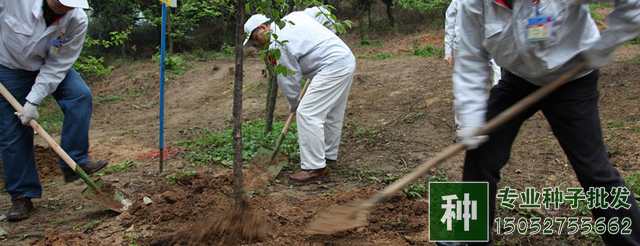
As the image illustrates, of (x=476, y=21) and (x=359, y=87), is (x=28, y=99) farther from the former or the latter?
(x=359, y=87)

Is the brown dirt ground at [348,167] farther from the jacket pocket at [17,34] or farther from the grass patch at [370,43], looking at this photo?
the grass patch at [370,43]

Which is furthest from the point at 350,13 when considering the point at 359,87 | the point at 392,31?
the point at 359,87

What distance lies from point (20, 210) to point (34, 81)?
34.8 inches

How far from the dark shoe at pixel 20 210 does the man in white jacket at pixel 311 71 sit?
6.10ft

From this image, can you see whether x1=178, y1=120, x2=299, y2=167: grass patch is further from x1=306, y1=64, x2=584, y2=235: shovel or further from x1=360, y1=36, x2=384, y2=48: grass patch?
x1=360, y1=36, x2=384, y2=48: grass patch

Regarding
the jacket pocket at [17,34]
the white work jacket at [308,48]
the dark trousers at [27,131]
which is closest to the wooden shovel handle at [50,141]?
the dark trousers at [27,131]

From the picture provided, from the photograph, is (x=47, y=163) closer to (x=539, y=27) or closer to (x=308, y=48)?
(x=308, y=48)

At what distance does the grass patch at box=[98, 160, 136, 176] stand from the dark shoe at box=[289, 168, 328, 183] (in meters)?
1.57

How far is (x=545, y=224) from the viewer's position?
3029 millimetres

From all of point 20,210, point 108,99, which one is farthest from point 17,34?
point 108,99

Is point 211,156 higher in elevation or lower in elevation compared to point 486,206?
lower

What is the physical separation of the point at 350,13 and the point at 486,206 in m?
14.8

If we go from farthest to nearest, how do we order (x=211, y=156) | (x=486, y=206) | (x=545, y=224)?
1. (x=211, y=156)
2. (x=545, y=224)
3. (x=486, y=206)

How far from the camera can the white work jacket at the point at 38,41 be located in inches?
141
